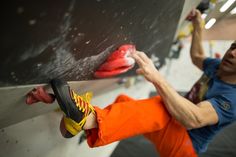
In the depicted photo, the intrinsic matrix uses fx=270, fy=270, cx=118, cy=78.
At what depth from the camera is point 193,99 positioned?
3.99 feet

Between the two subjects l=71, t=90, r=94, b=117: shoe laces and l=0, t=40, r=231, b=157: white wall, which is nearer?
l=71, t=90, r=94, b=117: shoe laces

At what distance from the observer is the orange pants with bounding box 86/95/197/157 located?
2.96 feet

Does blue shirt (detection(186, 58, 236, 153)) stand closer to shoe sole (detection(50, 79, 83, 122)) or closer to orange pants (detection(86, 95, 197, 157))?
orange pants (detection(86, 95, 197, 157))

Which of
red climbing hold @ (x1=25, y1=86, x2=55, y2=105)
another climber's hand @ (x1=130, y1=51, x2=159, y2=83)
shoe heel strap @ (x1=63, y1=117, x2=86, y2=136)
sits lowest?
shoe heel strap @ (x1=63, y1=117, x2=86, y2=136)

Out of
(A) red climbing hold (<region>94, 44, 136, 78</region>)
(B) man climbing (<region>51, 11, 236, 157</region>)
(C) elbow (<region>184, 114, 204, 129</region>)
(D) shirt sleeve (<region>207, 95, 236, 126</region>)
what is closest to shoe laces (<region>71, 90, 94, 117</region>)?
(B) man climbing (<region>51, 11, 236, 157</region>)

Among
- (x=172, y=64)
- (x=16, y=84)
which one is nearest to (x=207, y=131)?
(x=16, y=84)

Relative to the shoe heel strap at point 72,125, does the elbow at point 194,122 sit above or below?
below

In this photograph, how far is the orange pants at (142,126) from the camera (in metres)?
0.90

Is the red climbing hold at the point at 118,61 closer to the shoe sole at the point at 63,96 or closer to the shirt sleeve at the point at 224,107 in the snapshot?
the shoe sole at the point at 63,96

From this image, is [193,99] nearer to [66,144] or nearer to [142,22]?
[142,22]

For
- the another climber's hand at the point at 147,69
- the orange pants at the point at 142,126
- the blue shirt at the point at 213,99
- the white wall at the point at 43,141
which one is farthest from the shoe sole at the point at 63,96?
the blue shirt at the point at 213,99

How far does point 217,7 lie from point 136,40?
57 centimetres

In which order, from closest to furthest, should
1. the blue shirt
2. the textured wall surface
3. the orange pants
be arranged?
the textured wall surface, the orange pants, the blue shirt

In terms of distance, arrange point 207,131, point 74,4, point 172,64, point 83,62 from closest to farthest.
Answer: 1. point 74,4
2. point 83,62
3. point 207,131
4. point 172,64
